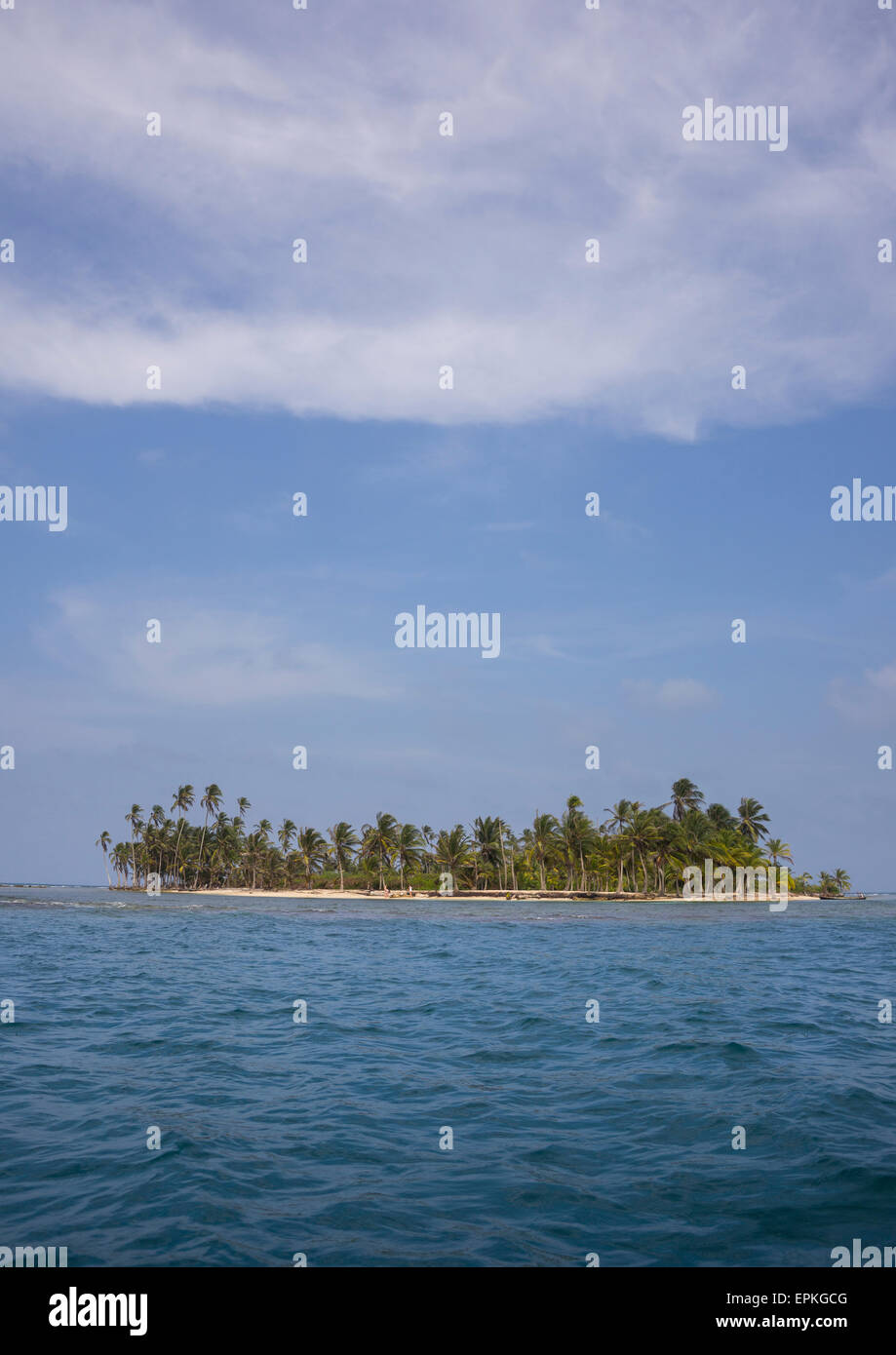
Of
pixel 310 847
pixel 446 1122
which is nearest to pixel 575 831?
pixel 310 847

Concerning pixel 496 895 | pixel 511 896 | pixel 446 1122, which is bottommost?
pixel 496 895

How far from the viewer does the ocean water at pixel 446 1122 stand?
8406 mm

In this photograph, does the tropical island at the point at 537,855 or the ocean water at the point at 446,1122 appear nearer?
the ocean water at the point at 446,1122

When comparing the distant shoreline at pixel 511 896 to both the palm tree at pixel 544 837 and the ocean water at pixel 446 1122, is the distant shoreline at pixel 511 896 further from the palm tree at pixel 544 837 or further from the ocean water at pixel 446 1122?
the ocean water at pixel 446 1122

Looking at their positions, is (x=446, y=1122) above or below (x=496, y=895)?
above

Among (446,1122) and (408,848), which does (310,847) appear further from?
(446,1122)

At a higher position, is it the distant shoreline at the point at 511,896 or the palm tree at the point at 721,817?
the palm tree at the point at 721,817

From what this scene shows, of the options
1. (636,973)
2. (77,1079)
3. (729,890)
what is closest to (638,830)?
(729,890)

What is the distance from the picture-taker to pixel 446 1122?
12406mm

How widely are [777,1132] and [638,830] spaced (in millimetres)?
123722

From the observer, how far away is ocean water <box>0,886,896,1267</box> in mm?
8406

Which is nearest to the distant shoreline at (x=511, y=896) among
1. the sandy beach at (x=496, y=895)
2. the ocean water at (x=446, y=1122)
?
the sandy beach at (x=496, y=895)

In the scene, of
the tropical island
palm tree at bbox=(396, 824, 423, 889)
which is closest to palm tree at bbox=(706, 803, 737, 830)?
the tropical island

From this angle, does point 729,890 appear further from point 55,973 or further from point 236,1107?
point 236,1107
